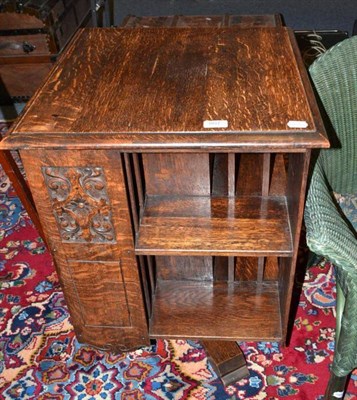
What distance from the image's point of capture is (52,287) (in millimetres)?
1660

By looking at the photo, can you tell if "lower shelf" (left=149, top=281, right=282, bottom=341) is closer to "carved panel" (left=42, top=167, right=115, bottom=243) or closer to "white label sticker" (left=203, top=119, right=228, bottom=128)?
"carved panel" (left=42, top=167, right=115, bottom=243)

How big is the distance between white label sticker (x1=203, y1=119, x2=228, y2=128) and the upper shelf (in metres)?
0.30

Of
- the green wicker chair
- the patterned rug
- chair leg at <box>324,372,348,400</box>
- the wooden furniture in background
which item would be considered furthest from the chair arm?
the wooden furniture in background

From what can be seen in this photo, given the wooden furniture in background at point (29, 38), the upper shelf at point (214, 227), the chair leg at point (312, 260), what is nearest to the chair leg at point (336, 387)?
the upper shelf at point (214, 227)

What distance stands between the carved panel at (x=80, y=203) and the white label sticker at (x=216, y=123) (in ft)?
0.77

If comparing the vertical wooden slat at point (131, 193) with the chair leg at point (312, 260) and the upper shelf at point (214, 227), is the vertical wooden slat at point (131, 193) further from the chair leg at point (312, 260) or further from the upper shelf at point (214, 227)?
the chair leg at point (312, 260)

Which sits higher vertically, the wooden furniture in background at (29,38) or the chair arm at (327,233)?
the chair arm at (327,233)

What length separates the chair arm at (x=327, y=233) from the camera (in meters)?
0.88

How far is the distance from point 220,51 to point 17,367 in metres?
1.05

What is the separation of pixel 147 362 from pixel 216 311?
262 mm

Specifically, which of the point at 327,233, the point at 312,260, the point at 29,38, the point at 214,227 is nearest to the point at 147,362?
the point at 214,227

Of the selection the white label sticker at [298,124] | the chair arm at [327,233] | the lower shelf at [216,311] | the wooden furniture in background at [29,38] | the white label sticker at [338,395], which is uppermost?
the white label sticker at [298,124]

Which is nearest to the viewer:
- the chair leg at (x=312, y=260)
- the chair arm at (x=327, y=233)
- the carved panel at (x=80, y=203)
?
the chair arm at (x=327, y=233)

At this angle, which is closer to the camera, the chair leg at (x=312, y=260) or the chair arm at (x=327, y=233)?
the chair arm at (x=327, y=233)
